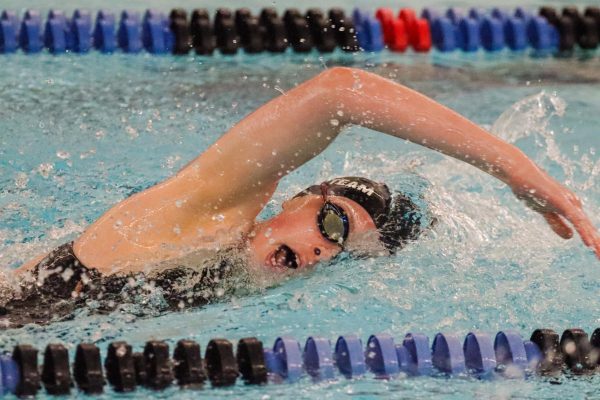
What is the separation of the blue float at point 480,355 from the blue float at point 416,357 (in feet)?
0.30

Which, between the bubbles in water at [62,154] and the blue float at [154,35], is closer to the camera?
the bubbles in water at [62,154]

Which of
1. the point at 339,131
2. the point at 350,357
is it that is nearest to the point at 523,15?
the point at 339,131

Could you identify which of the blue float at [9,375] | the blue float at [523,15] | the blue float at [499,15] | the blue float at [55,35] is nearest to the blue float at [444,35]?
the blue float at [499,15]

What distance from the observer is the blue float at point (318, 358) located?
2287 mm

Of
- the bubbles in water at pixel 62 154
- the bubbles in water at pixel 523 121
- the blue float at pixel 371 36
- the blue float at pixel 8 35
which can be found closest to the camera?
the bubbles in water at pixel 62 154

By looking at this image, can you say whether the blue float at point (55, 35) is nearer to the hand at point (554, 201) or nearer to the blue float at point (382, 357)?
the blue float at point (382, 357)

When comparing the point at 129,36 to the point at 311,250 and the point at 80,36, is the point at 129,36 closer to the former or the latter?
the point at 80,36

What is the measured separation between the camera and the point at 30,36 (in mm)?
4191

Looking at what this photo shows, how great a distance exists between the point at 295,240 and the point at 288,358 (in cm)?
29

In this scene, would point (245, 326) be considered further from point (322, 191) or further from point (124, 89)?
point (124, 89)

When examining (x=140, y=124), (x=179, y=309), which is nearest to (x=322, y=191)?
A: (x=179, y=309)

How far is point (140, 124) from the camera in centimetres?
379

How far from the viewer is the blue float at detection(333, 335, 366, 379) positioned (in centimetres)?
229

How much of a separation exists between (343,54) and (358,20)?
0.63ft
